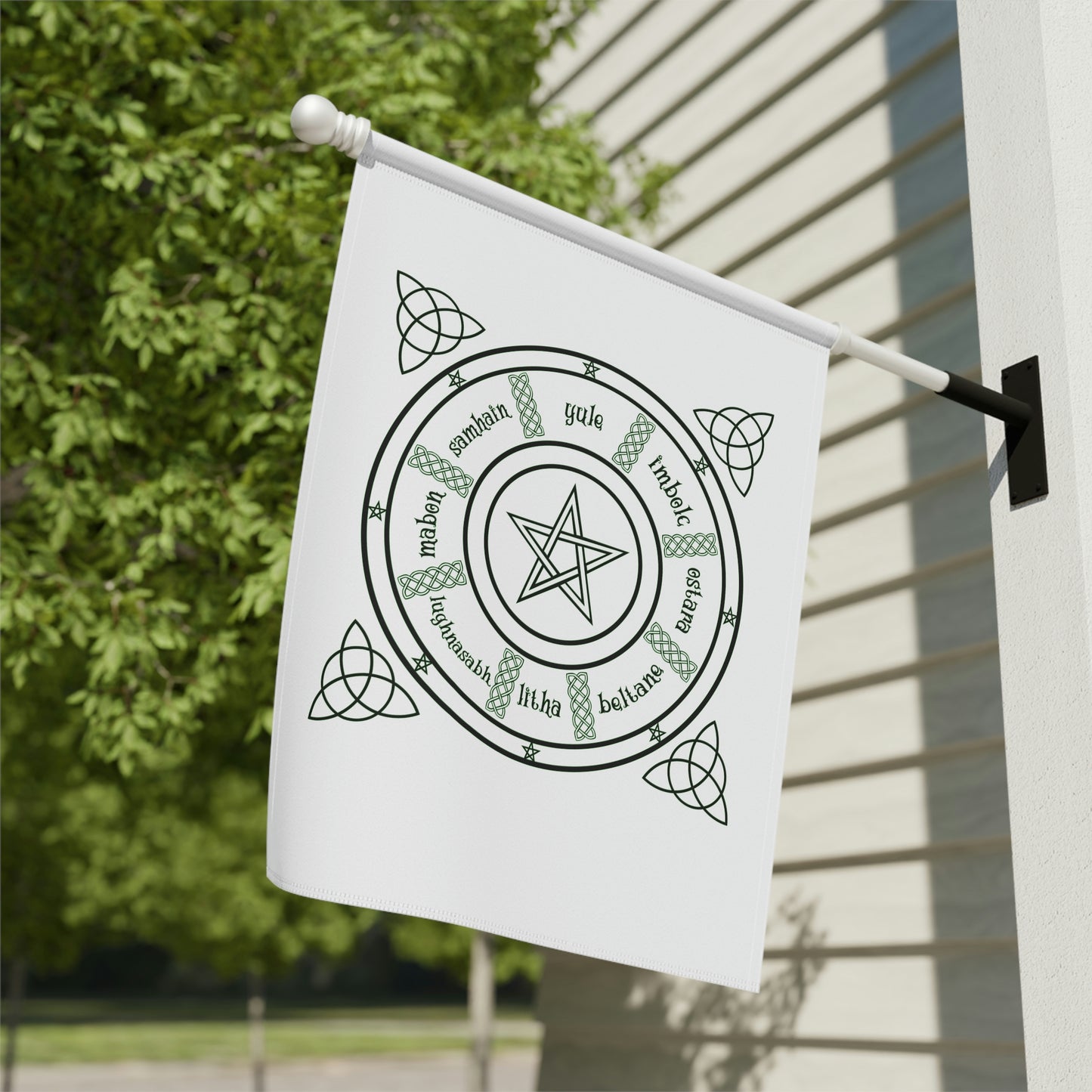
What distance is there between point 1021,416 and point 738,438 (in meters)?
0.67

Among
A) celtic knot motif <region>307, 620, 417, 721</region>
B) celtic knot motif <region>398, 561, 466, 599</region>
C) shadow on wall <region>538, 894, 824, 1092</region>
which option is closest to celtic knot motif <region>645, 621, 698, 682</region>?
celtic knot motif <region>398, 561, 466, 599</region>

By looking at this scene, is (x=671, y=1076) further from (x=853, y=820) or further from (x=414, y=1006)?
(x=414, y=1006)

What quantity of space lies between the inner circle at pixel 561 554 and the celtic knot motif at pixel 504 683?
7cm

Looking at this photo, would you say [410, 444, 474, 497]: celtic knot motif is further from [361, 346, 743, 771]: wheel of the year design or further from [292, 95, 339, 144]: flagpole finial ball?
[292, 95, 339, 144]: flagpole finial ball

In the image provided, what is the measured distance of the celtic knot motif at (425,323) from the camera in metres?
2.68

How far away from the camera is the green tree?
17.1ft

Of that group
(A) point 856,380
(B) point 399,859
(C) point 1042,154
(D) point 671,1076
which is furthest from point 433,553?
(D) point 671,1076

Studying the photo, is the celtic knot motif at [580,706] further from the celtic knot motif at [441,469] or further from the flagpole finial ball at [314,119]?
the flagpole finial ball at [314,119]

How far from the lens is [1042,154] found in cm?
310

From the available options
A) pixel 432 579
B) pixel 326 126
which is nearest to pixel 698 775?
pixel 432 579

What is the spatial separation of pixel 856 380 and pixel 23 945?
14.9 metres

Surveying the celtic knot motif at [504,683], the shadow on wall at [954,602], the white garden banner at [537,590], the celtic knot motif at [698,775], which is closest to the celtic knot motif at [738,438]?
the white garden banner at [537,590]

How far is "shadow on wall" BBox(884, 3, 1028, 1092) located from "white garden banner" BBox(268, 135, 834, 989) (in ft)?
6.88

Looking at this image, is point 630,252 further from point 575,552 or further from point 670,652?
point 670,652
